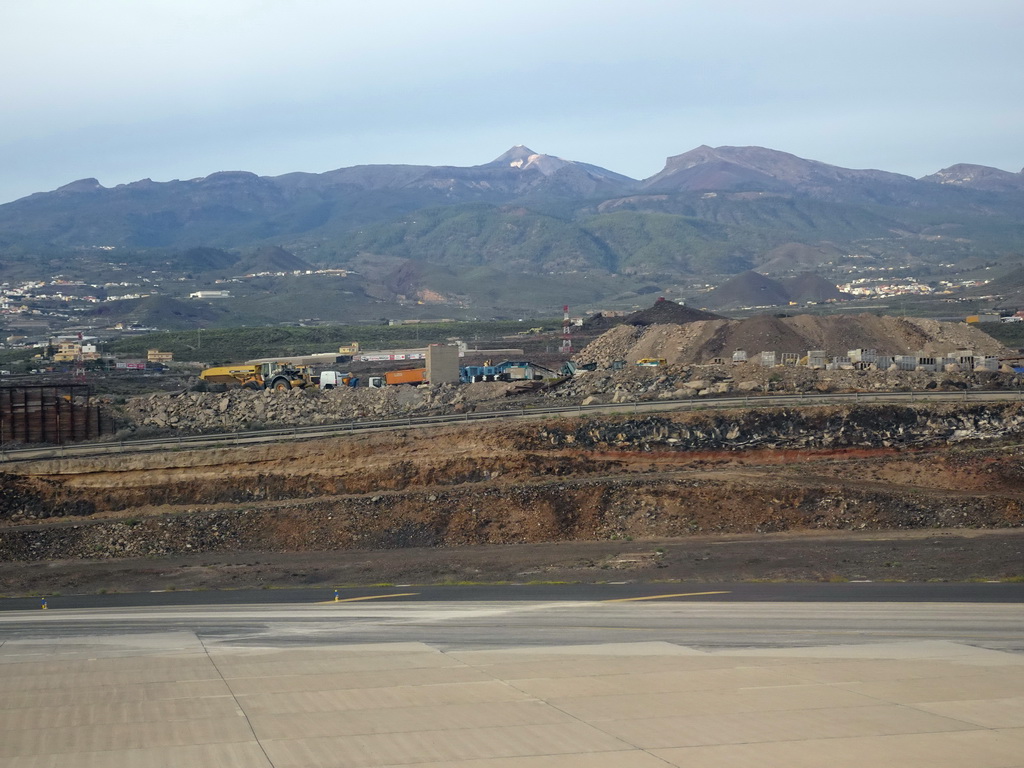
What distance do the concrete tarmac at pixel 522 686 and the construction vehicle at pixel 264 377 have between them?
43.1m

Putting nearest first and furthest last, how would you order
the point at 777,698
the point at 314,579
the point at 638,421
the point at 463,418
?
1. the point at 777,698
2. the point at 314,579
3. the point at 638,421
4. the point at 463,418

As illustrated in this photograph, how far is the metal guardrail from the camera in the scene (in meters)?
47.8

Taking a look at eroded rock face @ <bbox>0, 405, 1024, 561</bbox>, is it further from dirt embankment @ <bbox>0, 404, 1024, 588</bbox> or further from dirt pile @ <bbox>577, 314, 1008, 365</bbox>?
dirt pile @ <bbox>577, 314, 1008, 365</bbox>

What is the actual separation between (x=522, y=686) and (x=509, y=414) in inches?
1294

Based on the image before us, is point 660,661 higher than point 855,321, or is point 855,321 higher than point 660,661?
point 855,321

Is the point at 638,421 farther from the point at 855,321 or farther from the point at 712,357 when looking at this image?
the point at 855,321

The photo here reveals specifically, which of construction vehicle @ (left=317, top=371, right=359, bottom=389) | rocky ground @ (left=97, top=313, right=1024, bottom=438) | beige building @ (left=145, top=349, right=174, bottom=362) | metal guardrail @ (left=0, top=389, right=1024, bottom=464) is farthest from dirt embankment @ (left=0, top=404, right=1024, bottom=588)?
beige building @ (left=145, top=349, right=174, bottom=362)

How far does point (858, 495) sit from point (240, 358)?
96367mm

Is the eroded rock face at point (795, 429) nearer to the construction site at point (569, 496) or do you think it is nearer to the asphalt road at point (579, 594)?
the construction site at point (569, 496)

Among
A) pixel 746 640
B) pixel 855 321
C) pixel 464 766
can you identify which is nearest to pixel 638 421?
pixel 746 640

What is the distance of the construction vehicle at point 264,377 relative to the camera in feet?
227

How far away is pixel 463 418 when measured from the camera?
50500 mm

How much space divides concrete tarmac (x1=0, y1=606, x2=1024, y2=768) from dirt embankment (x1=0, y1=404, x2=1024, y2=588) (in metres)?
6.11

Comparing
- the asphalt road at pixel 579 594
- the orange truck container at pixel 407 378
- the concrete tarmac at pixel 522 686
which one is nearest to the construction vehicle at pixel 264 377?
the orange truck container at pixel 407 378
